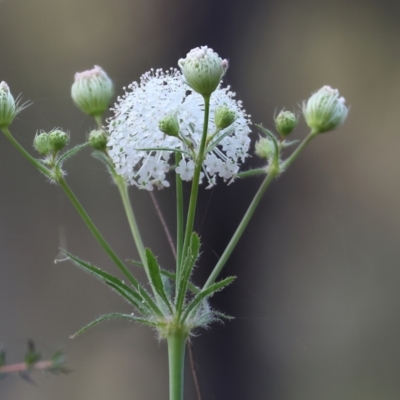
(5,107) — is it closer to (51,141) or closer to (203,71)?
(51,141)

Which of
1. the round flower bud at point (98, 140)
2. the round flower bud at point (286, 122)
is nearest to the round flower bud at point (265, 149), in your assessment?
the round flower bud at point (286, 122)

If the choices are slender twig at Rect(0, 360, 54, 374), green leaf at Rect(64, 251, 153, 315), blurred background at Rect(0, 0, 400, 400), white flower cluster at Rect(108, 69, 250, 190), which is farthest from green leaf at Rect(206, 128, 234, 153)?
blurred background at Rect(0, 0, 400, 400)

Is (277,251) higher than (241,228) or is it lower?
higher

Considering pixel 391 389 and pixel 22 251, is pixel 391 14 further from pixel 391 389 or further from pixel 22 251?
pixel 22 251

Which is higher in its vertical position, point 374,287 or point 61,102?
point 61,102

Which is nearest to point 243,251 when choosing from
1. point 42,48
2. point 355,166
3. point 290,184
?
point 290,184

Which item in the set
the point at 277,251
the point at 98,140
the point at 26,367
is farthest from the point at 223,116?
the point at 277,251

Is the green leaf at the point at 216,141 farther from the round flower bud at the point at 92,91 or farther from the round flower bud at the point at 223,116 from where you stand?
the round flower bud at the point at 92,91
